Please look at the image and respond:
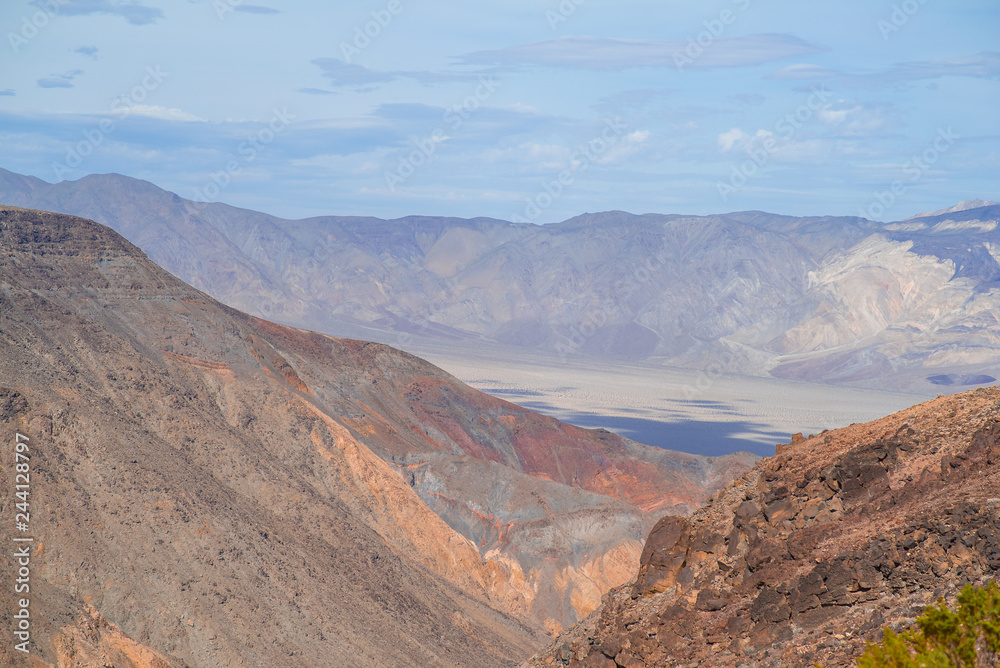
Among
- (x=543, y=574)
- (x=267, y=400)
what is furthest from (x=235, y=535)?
(x=543, y=574)

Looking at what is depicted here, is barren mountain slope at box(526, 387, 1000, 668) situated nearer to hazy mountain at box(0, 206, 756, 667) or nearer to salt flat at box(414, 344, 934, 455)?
hazy mountain at box(0, 206, 756, 667)

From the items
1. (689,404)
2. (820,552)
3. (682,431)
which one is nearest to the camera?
(820,552)

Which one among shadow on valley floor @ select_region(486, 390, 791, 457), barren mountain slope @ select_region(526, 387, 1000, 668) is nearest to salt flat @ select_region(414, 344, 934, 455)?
shadow on valley floor @ select_region(486, 390, 791, 457)

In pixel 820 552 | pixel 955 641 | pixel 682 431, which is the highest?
pixel 955 641

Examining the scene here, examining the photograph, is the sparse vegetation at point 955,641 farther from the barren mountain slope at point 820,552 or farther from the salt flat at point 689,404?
the salt flat at point 689,404

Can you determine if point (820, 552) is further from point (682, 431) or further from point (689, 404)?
point (689, 404)

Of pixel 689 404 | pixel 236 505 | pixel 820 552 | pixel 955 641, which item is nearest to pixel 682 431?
pixel 689 404
